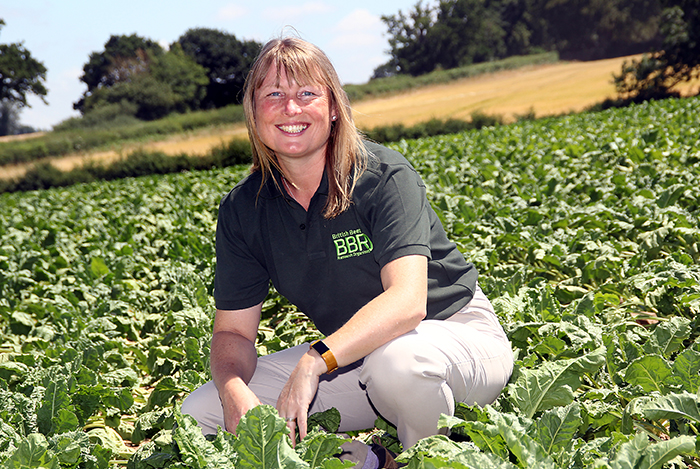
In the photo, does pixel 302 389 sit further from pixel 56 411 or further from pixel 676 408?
Answer: pixel 56 411

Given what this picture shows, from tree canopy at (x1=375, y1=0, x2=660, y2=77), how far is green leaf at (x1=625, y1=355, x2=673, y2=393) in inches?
2390

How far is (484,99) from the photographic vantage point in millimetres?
41531

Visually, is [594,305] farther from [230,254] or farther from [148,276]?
[148,276]

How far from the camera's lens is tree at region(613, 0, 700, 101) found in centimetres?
2967

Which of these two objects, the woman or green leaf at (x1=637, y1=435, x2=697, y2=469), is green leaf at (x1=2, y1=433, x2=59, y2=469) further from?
green leaf at (x1=637, y1=435, x2=697, y2=469)

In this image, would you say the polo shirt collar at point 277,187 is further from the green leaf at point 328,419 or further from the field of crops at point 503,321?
the field of crops at point 503,321

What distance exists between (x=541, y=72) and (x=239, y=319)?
173ft

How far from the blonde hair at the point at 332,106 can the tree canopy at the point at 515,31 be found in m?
60.7

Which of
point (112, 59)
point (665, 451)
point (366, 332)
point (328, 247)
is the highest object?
point (112, 59)

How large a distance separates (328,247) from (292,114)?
55 cm

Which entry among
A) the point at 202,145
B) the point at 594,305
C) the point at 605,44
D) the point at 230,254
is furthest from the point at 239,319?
the point at 605,44

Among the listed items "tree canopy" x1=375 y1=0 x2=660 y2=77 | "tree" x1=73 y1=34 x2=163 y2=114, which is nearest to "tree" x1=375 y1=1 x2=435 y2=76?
"tree canopy" x1=375 y1=0 x2=660 y2=77

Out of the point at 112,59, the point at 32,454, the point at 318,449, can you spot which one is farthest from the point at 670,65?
the point at 112,59

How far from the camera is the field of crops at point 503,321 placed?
1.74 meters
